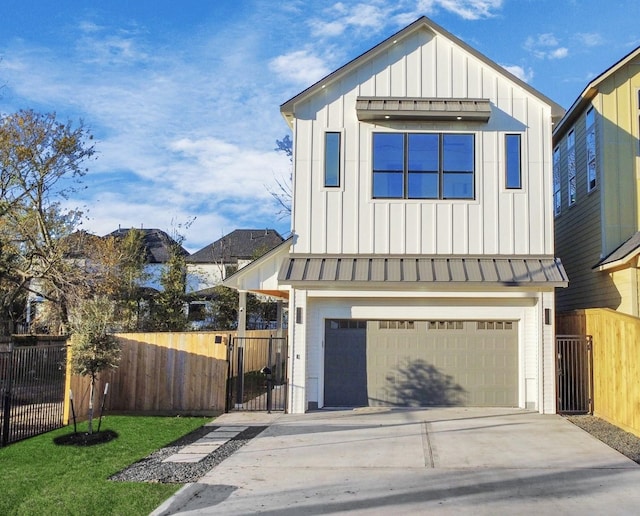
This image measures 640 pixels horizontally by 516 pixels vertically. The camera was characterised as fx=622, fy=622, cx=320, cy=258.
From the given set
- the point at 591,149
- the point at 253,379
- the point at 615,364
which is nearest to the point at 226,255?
the point at 253,379

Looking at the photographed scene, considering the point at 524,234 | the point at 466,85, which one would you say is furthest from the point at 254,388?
the point at 466,85

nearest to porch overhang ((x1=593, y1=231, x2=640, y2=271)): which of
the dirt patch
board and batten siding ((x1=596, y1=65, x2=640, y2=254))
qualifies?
board and batten siding ((x1=596, y1=65, x2=640, y2=254))

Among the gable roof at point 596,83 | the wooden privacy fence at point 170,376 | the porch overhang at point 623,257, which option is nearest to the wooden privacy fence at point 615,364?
the porch overhang at point 623,257

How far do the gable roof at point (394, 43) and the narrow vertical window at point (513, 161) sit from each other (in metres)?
1.07

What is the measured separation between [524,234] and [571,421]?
410 cm

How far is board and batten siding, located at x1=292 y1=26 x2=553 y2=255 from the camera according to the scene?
1390 centimetres

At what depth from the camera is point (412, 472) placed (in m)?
8.27

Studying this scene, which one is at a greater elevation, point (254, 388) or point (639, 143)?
point (639, 143)

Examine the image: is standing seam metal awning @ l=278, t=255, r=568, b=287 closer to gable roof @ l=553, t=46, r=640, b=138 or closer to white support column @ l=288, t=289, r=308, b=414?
white support column @ l=288, t=289, r=308, b=414

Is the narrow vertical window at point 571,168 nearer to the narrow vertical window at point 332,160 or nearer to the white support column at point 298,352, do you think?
the narrow vertical window at point 332,160

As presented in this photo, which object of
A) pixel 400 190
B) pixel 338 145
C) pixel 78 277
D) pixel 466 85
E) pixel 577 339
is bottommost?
pixel 577 339

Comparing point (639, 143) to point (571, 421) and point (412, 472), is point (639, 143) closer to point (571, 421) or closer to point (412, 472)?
point (571, 421)

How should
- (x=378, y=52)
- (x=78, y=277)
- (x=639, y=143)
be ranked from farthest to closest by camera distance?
(x=78, y=277) < (x=639, y=143) < (x=378, y=52)

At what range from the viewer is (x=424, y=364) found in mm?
13867
